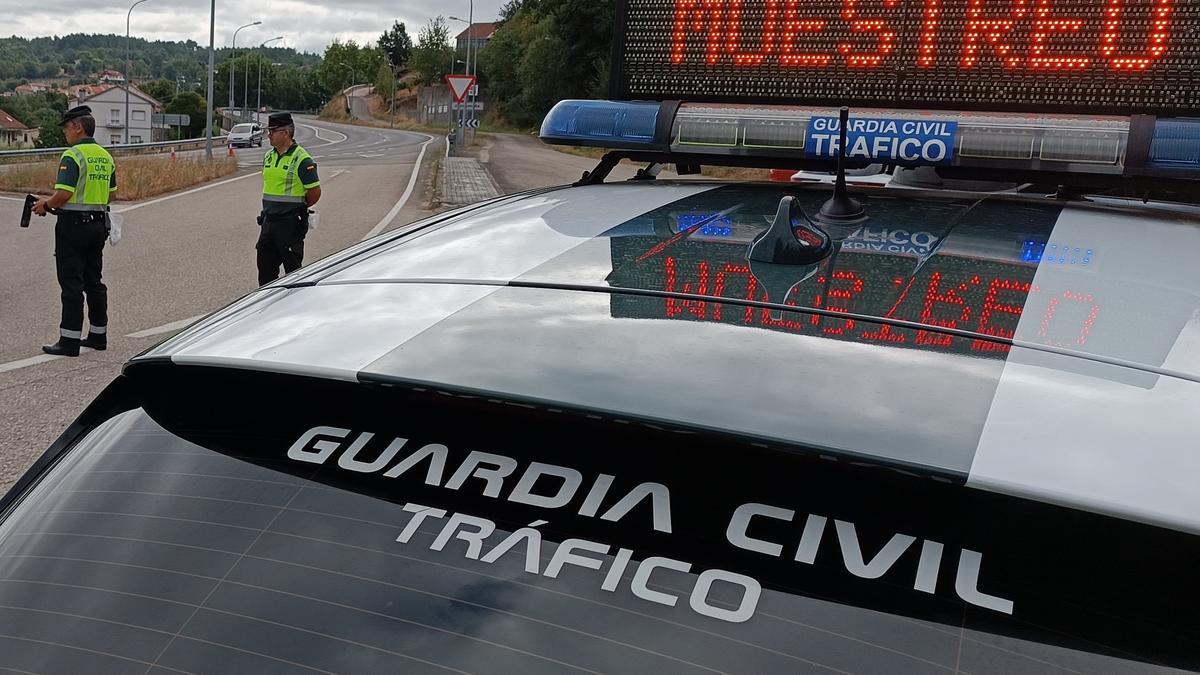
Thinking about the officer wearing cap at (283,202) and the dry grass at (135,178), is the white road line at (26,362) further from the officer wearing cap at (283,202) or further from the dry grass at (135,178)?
the dry grass at (135,178)

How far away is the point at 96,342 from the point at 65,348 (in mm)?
313

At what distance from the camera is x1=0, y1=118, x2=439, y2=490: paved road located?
21.5 feet

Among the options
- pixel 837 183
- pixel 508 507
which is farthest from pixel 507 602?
pixel 837 183

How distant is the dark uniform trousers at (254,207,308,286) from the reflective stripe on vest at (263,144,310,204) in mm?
145

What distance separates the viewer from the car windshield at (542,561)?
1.00 meters

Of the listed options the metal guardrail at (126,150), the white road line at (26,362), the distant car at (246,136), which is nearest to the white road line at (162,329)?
the white road line at (26,362)

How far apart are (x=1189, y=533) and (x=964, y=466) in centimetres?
20

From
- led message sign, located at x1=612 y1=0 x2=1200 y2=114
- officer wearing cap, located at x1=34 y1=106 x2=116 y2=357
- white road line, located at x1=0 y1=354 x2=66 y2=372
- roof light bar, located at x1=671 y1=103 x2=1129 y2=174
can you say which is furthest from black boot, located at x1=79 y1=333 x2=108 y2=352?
roof light bar, located at x1=671 y1=103 x2=1129 y2=174

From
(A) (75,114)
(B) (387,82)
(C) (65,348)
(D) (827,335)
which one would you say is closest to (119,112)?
(B) (387,82)

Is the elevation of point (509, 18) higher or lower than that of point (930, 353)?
higher

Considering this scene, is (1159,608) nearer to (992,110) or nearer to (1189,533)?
(1189,533)

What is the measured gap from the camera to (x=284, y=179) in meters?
9.27

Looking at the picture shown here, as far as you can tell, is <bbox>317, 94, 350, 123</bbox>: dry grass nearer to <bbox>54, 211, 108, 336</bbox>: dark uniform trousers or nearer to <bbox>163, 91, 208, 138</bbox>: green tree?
<bbox>163, 91, 208, 138</bbox>: green tree

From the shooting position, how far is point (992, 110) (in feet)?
9.43
